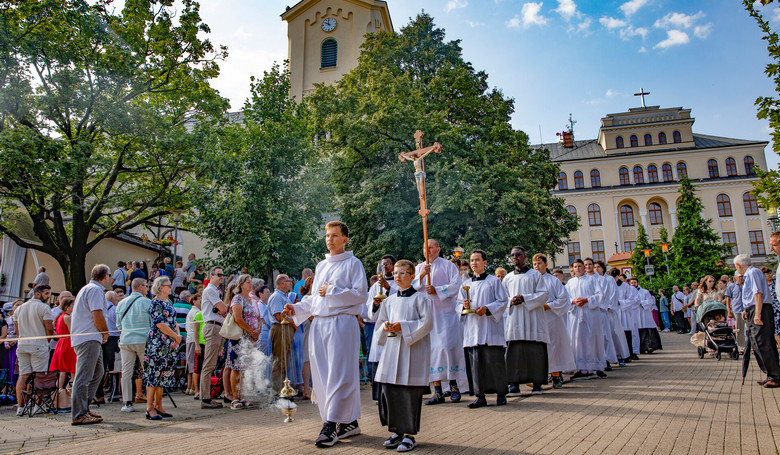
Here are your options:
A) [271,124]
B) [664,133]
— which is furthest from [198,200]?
[664,133]

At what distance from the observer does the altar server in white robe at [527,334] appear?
28.6ft

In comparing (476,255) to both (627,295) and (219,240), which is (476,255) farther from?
(219,240)

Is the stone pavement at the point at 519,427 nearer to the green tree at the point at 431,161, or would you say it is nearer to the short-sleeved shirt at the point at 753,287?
the short-sleeved shirt at the point at 753,287

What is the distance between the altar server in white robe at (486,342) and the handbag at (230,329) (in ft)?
11.9

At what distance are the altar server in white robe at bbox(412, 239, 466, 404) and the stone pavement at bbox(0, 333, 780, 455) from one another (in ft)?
1.35

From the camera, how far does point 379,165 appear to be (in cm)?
2597

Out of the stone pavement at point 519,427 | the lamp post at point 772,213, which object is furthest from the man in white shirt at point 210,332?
the lamp post at point 772,213

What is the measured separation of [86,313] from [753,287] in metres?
9.78

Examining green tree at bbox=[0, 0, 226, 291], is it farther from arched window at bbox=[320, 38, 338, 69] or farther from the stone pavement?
arched window at bbox=[320, 38, 338, 69]

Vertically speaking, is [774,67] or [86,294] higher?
[774,67]

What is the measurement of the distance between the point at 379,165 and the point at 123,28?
455 inches

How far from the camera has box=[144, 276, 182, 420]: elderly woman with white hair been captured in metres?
8.00

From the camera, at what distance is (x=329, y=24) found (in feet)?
130

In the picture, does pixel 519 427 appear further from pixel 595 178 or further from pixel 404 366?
pixel 595 178
